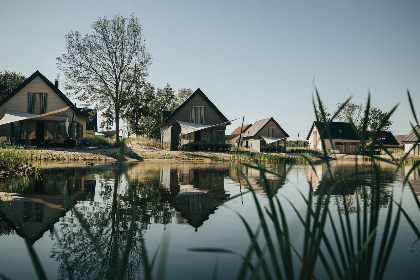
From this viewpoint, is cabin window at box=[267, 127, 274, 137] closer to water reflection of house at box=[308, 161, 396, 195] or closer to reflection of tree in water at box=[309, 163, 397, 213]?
water reflection of house at box=[308, 161, 396, 195]

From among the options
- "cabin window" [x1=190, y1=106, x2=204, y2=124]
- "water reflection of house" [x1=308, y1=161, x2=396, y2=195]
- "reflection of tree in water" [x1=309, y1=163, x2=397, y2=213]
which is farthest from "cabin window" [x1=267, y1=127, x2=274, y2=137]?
"reflection of tree in water" [x1=309, y1=163, x2=397, y2=213]

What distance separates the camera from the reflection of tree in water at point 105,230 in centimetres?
186

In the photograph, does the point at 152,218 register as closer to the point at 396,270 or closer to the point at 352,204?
the point at 396,270

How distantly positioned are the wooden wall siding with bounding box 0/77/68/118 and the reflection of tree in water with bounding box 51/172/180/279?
54.3 feet

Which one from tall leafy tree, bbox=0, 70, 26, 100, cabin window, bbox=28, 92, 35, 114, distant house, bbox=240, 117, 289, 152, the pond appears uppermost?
tall leafy tree, bbox=0, 70, 26, 100

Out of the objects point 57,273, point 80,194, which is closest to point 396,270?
point 57,273

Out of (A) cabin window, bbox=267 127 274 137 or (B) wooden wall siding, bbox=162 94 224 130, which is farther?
(A) cabin window, bbox=267 127 274 137

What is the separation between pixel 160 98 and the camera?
122 feet

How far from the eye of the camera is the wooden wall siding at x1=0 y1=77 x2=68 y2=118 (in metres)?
18.5

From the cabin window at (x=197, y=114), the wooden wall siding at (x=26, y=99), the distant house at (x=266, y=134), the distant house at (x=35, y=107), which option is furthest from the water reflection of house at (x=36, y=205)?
the distant house at (x=266, y=134)

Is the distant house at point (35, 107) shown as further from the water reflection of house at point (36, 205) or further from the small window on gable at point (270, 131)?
the small window on gable at point (270, 131)

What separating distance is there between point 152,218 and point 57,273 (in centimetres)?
137

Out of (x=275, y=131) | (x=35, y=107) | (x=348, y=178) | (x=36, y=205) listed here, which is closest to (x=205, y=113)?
(x=35, y=107)

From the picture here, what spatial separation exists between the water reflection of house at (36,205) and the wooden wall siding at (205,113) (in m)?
16.4
